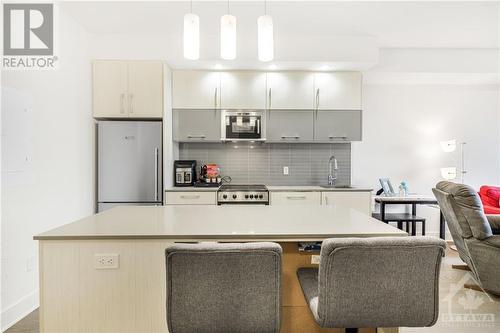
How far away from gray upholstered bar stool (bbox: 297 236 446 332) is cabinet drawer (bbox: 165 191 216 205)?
98.5 inches

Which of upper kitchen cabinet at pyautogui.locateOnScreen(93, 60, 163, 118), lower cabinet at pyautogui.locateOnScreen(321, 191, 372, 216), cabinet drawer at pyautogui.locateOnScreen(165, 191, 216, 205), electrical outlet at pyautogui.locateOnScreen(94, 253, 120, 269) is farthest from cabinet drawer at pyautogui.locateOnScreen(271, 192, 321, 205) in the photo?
electrical outlet at pyautogui.locateOnScreen(94, 253, 120, 269)

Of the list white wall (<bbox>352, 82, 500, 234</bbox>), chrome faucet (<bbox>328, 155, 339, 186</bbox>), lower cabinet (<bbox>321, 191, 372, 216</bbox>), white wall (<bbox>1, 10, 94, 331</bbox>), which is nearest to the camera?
white wall (<bbox>1, 10, 94, 331</bbox>)

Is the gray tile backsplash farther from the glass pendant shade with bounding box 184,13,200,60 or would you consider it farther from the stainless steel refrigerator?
the glass pendant shade with bounding box 184,13,200,60

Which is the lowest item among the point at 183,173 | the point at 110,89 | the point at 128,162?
the point at 183,173

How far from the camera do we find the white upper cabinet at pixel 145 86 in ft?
11.6

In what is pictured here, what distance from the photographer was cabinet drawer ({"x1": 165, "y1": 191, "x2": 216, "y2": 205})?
3.61m

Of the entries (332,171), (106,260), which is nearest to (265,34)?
(106,260)

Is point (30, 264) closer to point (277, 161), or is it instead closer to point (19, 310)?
point (19, 310)

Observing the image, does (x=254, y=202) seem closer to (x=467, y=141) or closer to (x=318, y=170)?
(x=318, y=170)

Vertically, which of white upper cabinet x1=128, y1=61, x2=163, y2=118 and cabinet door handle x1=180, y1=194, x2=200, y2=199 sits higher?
white upper cabinet x1=128, y1=61, x2=163, y2=118

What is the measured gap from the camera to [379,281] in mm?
1190

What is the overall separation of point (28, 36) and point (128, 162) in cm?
146

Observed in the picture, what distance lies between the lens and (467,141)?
469cm

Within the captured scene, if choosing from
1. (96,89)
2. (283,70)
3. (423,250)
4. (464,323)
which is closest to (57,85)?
(96,89)
